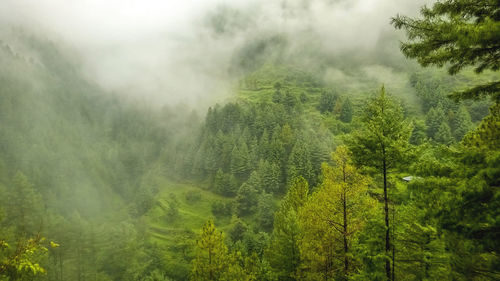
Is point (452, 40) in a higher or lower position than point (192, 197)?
higher

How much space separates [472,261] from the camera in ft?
31.2

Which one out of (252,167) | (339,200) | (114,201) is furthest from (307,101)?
(339,200)

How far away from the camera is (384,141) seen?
570 inches

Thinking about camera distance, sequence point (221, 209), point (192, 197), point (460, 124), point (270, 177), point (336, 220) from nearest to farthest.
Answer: point (336, 220), point (221, 209), point (270, 177), point (460, 124), point (192, 197)

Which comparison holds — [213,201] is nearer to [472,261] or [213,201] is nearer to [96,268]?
[96,268]

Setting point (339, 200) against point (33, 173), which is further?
point (33, 173)

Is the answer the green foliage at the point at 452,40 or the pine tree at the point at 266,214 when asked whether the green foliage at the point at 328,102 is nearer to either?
the pine tree at the point at 266,214

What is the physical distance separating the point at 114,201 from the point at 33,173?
37.2 metres

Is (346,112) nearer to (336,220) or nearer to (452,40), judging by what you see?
(336,220)

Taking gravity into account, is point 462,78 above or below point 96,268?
above

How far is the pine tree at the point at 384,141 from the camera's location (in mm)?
14781

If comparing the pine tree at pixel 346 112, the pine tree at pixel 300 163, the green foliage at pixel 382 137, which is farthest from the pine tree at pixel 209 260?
the pine tree at pixel 346 112

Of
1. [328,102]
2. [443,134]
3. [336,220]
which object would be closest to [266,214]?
[336,220]

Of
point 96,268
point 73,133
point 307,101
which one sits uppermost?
point 307,101
